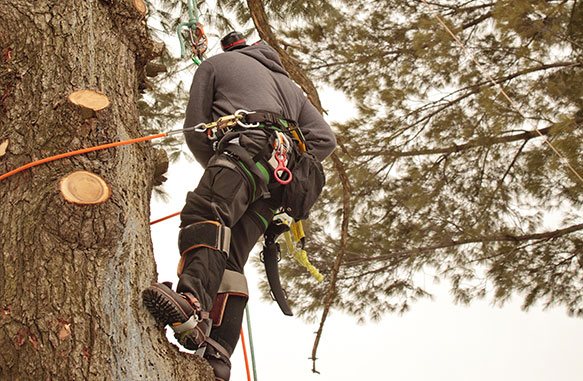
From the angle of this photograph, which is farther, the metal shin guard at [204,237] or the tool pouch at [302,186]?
the tool pouch at [302,186]

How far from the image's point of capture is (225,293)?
7.95ft

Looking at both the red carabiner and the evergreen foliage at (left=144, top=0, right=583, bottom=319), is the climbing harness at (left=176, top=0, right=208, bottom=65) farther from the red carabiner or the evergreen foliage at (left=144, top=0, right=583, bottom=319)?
the evergreen foliage at (left=144, top=0, right=583, bottom=319)

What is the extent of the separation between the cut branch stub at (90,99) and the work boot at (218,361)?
713 mm

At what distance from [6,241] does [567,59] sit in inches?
167

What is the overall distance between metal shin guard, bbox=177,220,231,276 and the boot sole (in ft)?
1.11

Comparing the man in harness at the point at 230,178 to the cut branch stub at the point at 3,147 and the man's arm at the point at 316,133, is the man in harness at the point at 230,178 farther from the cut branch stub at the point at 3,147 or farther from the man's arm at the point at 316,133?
the cut branch stub at the point at 3,147

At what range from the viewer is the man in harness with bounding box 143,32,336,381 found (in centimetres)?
216

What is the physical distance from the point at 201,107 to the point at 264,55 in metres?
0.41

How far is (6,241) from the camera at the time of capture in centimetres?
180

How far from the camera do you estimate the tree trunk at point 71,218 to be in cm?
167

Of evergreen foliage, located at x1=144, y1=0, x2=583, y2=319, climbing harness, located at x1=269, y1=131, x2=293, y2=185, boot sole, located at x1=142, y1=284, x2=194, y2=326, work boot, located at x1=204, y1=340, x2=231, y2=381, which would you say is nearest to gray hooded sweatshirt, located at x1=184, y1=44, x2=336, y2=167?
climbing harness, located at x1=269, y1=131, x2=293, y2=185

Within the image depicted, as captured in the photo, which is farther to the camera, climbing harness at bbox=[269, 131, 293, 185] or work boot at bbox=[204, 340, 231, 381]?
climbing harness at bbox=[269, 131, 293, 185]

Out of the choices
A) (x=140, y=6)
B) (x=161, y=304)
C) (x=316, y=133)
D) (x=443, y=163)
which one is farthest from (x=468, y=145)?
(x=161, y=304)

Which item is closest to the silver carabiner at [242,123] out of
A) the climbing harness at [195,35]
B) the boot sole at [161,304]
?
the climbing harness at [195,35]
